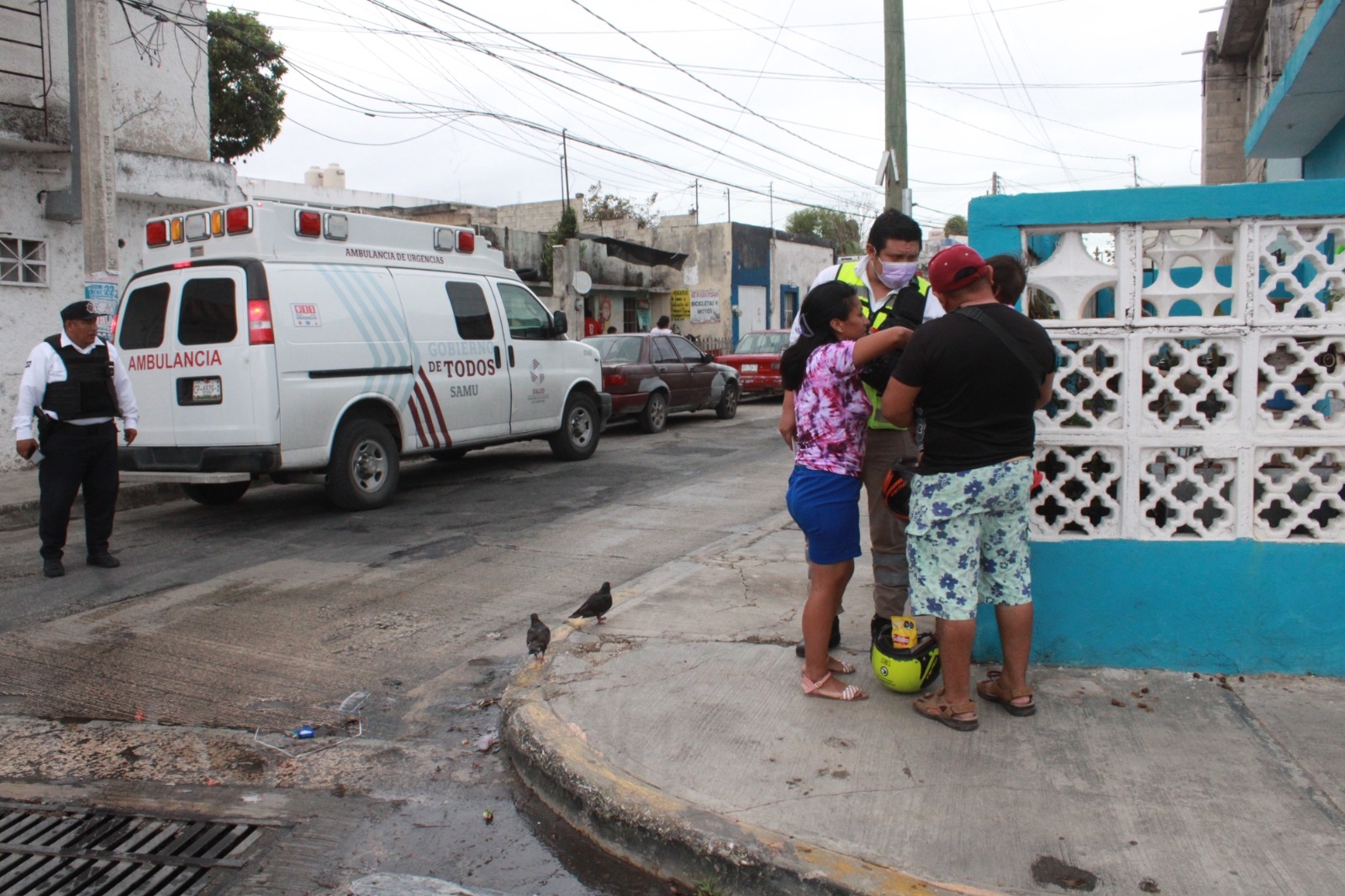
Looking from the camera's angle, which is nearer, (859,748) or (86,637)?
(859,748)

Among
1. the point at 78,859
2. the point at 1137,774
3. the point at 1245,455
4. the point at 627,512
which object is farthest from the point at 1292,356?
the point at 627,512

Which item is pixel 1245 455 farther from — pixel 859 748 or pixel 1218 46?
pixel 1218 46

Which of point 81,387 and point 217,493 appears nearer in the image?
point 81,387

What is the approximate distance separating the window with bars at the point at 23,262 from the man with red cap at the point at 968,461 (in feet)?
36.2

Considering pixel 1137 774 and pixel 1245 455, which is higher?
pixel 1245 455

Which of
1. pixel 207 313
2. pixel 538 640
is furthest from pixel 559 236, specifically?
pixel 538 640

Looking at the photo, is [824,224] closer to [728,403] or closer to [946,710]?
[728,403]

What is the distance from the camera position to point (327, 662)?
505 centimetres

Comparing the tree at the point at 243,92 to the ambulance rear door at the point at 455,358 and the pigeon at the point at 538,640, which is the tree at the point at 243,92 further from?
the pigeon at the point at 538,640

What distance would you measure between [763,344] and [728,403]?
3.80 meters

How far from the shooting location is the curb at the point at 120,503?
8.92 meters

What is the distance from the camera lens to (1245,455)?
4207 millimetres

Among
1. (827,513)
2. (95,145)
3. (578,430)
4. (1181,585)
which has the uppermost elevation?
(95,145)

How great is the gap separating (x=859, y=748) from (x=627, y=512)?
5292 mm
